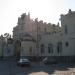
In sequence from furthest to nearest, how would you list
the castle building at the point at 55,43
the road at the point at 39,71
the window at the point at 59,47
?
the window at the point at 59,47 → the castle building at the point at 55,43 → the road at the point at 39,71

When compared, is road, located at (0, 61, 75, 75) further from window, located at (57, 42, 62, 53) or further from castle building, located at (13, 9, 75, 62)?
window, located at (57, 42, 62, 53)

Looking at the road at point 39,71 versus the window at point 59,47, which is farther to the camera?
the window at point 59,47

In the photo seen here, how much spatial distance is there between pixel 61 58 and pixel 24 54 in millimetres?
13639

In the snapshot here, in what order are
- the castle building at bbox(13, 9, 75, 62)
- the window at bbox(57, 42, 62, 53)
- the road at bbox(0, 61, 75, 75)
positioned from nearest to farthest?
1. the road at bbox(0, 61, 75, 75)
2. the castle building at bbox(13, 9, 75, 62)
3. the window at bbox(57, 42, 62, 53)

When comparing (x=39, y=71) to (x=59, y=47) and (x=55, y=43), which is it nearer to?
(x=59, y=47)

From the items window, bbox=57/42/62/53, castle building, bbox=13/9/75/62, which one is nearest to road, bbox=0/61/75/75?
castle building, bbox=13/9/75/62

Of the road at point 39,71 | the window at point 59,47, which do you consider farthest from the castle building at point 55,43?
the road at point 39,71

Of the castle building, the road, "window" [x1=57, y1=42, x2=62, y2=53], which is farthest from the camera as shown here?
"window" [x1=57, y1=42, x2=62, y2=53]


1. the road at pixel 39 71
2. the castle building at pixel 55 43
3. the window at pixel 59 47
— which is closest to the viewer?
the road at pixel 39 71

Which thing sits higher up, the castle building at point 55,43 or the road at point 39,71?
the castle building at point 55,43

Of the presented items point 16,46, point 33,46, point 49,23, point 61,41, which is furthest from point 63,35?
point 49,23

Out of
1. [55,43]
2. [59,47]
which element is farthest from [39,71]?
[55,43]

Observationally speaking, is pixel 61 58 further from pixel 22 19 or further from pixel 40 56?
pixel 22 19

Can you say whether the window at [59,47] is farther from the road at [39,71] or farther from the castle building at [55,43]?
the road at [39,71]
